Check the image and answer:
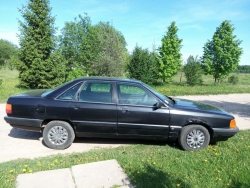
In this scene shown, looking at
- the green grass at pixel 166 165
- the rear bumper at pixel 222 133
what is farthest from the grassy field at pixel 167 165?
the rear bumper at pixel 222 133

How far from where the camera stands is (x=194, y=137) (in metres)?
4.34

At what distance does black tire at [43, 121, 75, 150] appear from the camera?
423 centimetres

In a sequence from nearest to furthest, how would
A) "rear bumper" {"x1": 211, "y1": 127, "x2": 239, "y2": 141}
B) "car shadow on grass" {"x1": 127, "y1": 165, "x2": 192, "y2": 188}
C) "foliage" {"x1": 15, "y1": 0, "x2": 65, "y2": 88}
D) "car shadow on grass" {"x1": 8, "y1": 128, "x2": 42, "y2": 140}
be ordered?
"car shadow on grass" {"x1": 127, "y1": 165, "x2": 192, "y2": 188}, "rear bumper" {"x1": 211, "y1": 127, "x2": 239, "y2": 141}, "car shadow on grass" {"x1": 8, "y1": 128, "x2": 42, "y2": 140}, "foliage" {"x1": 15, "y1": 0, "x2": 65, "y2": 88}

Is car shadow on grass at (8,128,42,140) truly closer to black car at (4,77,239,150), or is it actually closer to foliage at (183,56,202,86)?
black car at (4,77,239,150)

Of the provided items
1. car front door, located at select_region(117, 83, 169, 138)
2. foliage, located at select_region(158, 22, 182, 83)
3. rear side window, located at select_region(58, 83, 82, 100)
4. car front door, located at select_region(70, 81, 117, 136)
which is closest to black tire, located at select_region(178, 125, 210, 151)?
car front door, located at select_region(117, 83, 169, 138)

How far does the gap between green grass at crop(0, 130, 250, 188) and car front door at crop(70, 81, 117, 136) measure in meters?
0.49

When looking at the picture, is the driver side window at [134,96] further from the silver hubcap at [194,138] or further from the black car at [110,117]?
the silver hubcap at [194,138]

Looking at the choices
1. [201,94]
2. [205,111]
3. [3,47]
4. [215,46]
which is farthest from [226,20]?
[3,47]

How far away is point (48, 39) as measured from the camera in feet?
47.2

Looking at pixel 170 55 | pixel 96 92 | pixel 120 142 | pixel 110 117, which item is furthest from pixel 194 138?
pixel 170 55

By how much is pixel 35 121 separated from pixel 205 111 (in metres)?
3.90

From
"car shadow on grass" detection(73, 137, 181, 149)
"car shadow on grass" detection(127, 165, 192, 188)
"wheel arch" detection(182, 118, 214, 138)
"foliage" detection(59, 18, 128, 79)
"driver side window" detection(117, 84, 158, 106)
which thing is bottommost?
"car shadow on grass" detection(127, 165, 192, 188)

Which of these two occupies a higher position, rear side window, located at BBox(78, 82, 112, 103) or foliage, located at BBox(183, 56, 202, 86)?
foliage, located at BBox(183, 56, 202, 86)

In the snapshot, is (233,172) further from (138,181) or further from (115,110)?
(115,110)
